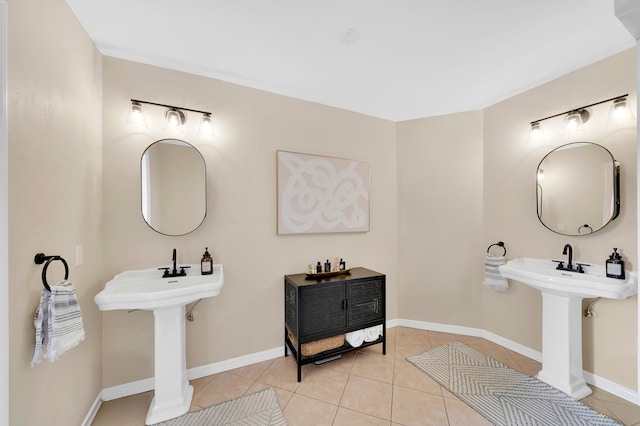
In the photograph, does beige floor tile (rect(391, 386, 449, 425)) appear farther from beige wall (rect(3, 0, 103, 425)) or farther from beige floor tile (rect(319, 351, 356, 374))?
beige wall (rect(3, 0, 103, 425))

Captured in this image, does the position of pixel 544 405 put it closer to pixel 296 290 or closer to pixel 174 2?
pixel 296 290

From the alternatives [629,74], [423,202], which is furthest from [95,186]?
[629,74]

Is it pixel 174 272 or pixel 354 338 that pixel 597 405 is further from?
pixel 174 272

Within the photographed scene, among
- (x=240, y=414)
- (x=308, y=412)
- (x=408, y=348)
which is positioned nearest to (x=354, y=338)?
(x=408, y=348)

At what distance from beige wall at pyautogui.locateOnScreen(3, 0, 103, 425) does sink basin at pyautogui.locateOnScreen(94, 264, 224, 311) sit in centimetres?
21

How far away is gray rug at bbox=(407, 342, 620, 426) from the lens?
1741 millimetres

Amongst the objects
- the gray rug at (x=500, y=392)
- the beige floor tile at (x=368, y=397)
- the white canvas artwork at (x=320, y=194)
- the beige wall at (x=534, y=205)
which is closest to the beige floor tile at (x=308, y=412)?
the beige floor tile at (x=368, y=397)

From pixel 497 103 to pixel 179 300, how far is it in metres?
3.47

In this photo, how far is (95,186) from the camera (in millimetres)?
1832

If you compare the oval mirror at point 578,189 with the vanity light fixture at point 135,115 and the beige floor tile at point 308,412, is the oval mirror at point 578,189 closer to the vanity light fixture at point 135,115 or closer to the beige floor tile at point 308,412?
the beige floor tile at point 308,412

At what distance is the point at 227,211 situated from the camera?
7.64 ft

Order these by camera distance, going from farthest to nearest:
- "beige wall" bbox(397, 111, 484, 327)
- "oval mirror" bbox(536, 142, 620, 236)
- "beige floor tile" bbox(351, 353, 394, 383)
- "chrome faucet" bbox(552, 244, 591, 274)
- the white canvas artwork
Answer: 1. "beige wall" bbox(397, 111, 484, 327)
2. the white canvas artwork
3. "beige floor tile" bbox(351, 353, 394, 383)
4. "chrome faucet" bbox(552, 244, 591, 274)
5. "oval mirror" bbox(536, 142, 620, 236)

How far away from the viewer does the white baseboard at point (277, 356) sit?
1940 millimetres

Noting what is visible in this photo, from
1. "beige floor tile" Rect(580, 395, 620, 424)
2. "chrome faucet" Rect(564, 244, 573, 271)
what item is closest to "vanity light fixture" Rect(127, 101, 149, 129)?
"chrome faucet" Rect(564, 244, 573, 271)
